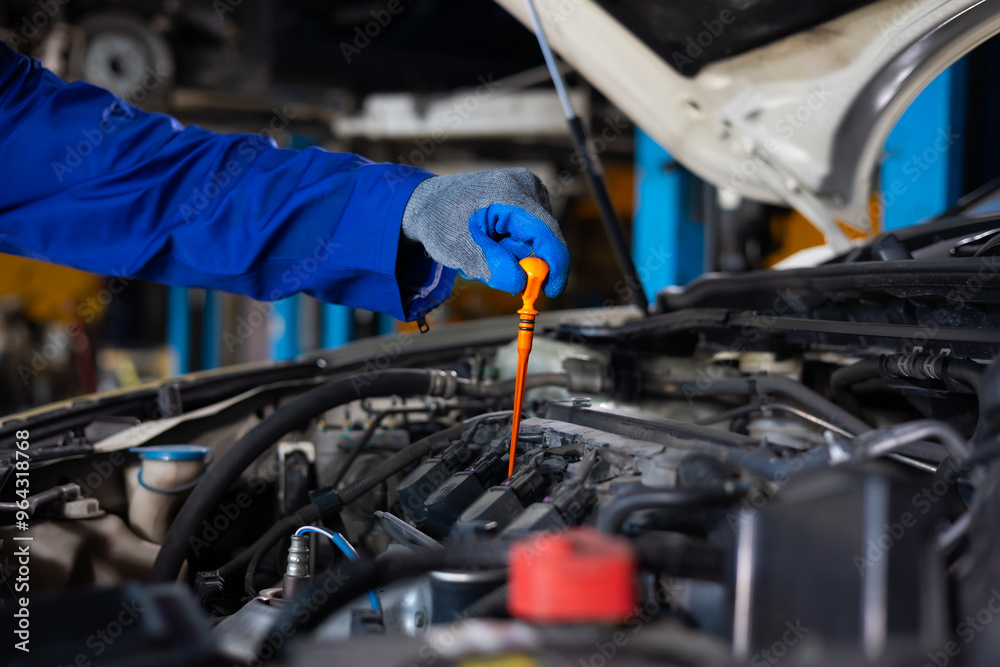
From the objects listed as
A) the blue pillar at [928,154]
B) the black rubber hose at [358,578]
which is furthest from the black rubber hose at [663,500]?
the blue pillar at [928,154]

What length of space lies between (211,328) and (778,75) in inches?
193

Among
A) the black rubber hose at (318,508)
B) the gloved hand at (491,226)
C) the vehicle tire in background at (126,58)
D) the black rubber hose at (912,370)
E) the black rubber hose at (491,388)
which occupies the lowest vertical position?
the black rubber hose at (318,508)

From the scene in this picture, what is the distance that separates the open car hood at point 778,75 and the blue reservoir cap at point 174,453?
3.73 feet

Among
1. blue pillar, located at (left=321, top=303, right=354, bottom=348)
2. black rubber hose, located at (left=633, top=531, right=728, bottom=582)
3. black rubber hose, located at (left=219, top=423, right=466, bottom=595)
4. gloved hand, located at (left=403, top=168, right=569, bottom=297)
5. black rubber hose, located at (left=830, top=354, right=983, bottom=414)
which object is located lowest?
black rubber hose, located at (left=219, top=423, right=466, bottom=595)

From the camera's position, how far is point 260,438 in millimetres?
1274

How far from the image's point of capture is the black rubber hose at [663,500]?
0.67 meters

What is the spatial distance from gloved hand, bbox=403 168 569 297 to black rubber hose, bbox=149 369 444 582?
26 cm

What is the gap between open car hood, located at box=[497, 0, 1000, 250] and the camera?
1.36m

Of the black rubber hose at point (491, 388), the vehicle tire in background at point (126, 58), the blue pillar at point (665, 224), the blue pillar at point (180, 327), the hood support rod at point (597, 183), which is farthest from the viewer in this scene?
the blue pillar at point (180, 327)

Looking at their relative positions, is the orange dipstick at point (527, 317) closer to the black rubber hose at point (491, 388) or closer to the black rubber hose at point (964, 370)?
the black rubber hose at point (491, 388)

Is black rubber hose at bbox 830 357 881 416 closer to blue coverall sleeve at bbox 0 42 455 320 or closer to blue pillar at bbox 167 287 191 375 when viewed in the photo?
blue coverall sleeve at bbox 0 42 455 320

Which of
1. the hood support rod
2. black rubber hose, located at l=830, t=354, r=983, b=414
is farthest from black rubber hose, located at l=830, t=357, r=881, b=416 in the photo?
the hood support rod

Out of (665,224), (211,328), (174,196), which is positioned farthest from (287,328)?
(174,196)

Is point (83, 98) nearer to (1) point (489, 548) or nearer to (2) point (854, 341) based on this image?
(1) point (489, 548)
